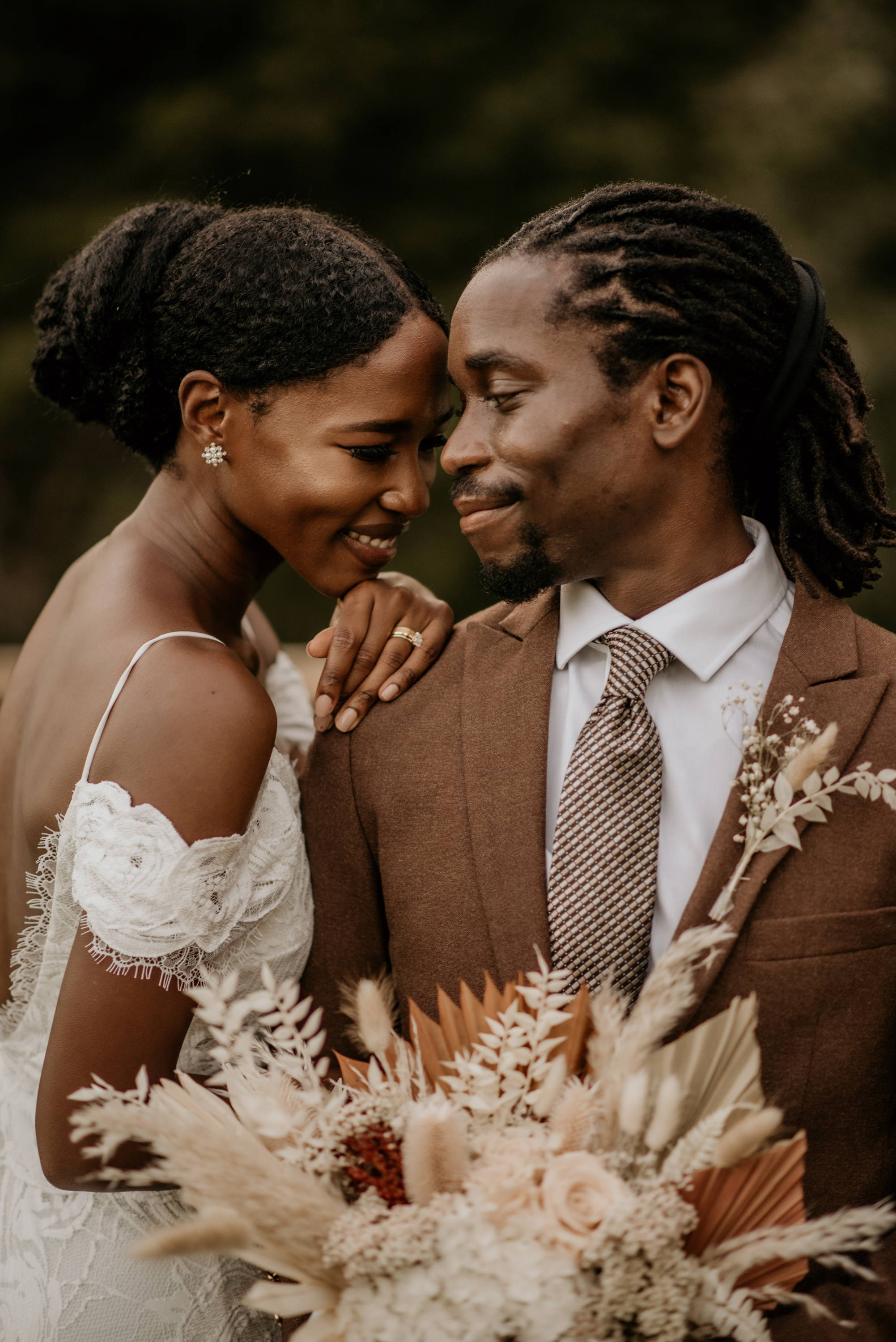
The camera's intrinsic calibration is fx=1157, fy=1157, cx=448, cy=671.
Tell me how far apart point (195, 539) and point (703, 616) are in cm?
91

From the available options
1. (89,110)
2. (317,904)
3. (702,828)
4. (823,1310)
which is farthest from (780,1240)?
(89,110)

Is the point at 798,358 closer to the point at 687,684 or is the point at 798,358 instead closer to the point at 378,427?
the point at 687,684

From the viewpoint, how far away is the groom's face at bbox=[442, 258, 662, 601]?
168cm

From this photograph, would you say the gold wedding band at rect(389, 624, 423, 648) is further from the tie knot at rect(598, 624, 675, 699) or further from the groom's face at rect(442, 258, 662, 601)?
the tie knot at rect(598, 624, 675, 699)

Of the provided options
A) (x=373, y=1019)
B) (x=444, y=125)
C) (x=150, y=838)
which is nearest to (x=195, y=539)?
(x=150, y=838)

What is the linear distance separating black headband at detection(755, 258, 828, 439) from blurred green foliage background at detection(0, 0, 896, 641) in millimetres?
3739

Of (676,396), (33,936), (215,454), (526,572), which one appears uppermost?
(676,396)

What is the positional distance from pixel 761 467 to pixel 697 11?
4268mm

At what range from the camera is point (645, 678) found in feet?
5.65

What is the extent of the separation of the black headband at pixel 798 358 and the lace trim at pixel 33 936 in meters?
1.27

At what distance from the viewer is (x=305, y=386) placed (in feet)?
6.23

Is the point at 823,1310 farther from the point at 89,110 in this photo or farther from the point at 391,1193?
the point at 89,110

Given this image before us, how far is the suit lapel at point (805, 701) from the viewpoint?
1.56 meters

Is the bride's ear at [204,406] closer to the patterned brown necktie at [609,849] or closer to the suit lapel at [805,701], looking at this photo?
the patterned brown necktie at [609,849]
